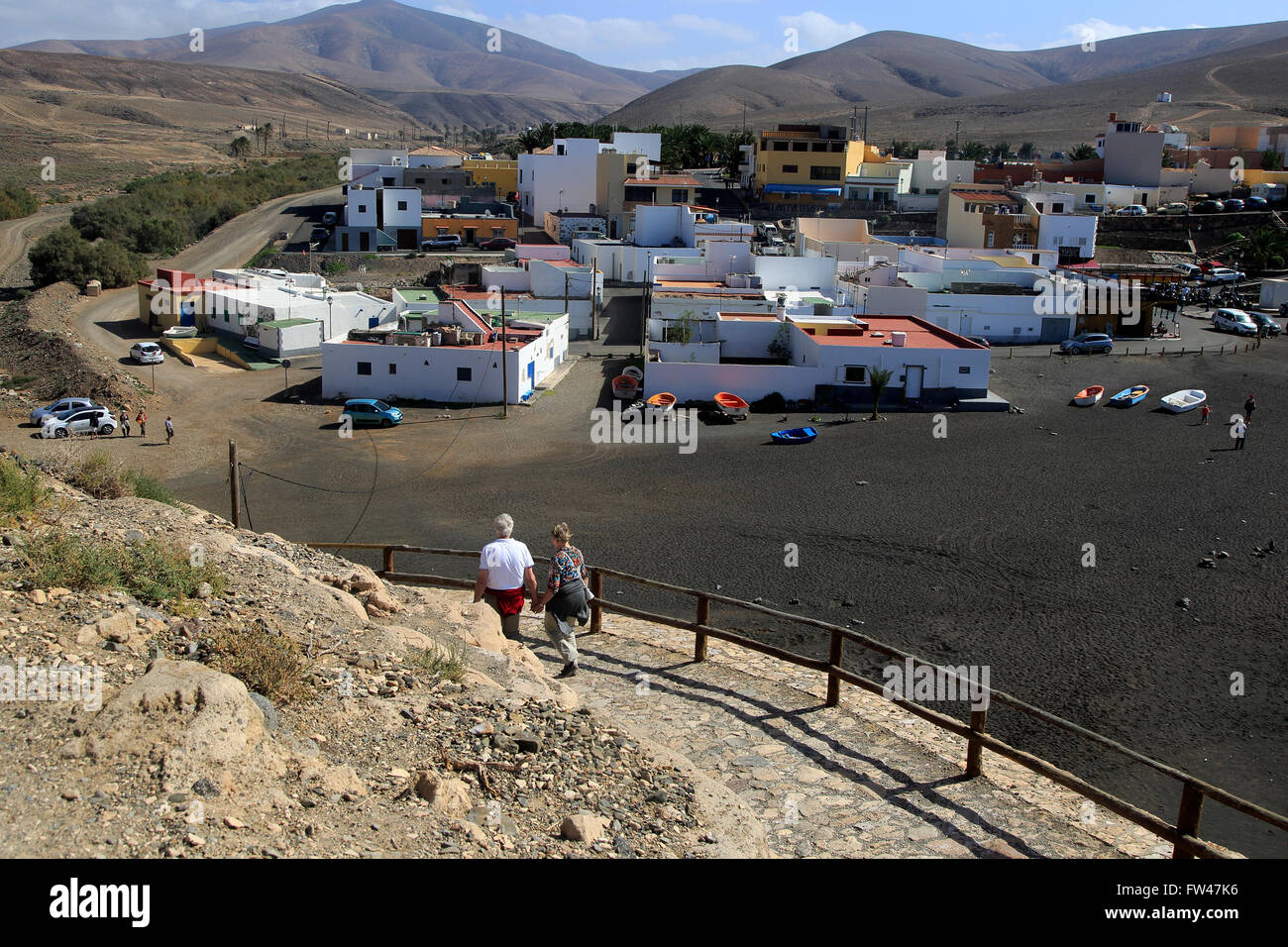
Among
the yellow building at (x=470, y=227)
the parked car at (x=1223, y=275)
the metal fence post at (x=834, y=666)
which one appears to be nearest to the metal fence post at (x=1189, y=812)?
the metal fence post at (x=834, y=666)

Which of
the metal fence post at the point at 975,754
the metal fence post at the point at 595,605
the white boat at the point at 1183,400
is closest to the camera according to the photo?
the metal fence post at the point at 975,754

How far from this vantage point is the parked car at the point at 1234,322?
38.2m

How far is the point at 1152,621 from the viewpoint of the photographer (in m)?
14.5

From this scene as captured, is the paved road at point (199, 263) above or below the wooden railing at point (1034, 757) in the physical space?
above

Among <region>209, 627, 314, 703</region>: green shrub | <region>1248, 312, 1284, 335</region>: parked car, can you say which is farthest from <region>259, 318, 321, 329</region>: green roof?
<region>1248, 312, 1284, 335</region>: parked car

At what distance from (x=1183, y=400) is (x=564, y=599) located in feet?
82.9

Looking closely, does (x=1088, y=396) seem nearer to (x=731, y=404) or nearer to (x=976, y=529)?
(x=731, y=404)

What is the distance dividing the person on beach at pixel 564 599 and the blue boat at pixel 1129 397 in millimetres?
24560

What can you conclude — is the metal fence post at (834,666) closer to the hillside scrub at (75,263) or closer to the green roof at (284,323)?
the green roof at (284,323)

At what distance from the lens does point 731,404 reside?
89.0ft

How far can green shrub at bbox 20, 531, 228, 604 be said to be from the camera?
5941mm

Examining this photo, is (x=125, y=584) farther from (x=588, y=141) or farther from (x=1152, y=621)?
(x=588, y=141)

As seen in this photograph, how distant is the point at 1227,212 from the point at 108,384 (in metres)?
55.9
